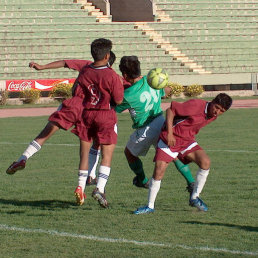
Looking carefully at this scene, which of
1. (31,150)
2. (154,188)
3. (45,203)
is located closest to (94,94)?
(31,150)

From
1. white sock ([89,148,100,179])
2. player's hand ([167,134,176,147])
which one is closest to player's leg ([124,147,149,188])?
white sock ([89,148,100,179])

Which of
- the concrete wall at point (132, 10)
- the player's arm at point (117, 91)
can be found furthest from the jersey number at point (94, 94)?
the concrete wall at point (132, 10)

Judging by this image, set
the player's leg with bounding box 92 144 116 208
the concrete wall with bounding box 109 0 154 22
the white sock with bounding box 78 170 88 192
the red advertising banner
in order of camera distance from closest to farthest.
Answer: the player's leg with bounding box 92 144 116 208, the white sock with bounding box 78 170 88 192, the red advertising banner, the concrete wall with bounding box 109 0 154 22

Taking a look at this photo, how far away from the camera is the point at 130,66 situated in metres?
8.92

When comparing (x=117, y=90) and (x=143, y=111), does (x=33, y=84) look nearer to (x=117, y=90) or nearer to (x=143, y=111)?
(x=143, y=111)

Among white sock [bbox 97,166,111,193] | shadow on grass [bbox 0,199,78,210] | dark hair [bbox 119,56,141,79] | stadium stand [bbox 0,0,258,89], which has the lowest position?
stadium stand [bbox 0,0,258,89]

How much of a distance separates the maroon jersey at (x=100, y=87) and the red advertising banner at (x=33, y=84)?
26.5 metres

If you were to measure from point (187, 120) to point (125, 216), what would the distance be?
119 centimetres

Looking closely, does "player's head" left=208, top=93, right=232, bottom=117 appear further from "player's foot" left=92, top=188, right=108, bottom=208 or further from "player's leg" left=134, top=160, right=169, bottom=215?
"player's foot" left=92, top=188, right=108, bottom=208

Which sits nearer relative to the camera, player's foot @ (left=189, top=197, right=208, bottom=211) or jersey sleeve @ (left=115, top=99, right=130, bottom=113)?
player's foot @ (left=189, top=197, right=208, bottom=211)

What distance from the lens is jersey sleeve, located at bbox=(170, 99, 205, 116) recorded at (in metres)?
8.00

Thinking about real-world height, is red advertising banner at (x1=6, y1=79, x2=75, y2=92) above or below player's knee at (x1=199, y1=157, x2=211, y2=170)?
below

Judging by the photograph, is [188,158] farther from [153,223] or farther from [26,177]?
[26,177]

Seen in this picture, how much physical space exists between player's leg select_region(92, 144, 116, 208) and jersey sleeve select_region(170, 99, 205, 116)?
1.09 meters
